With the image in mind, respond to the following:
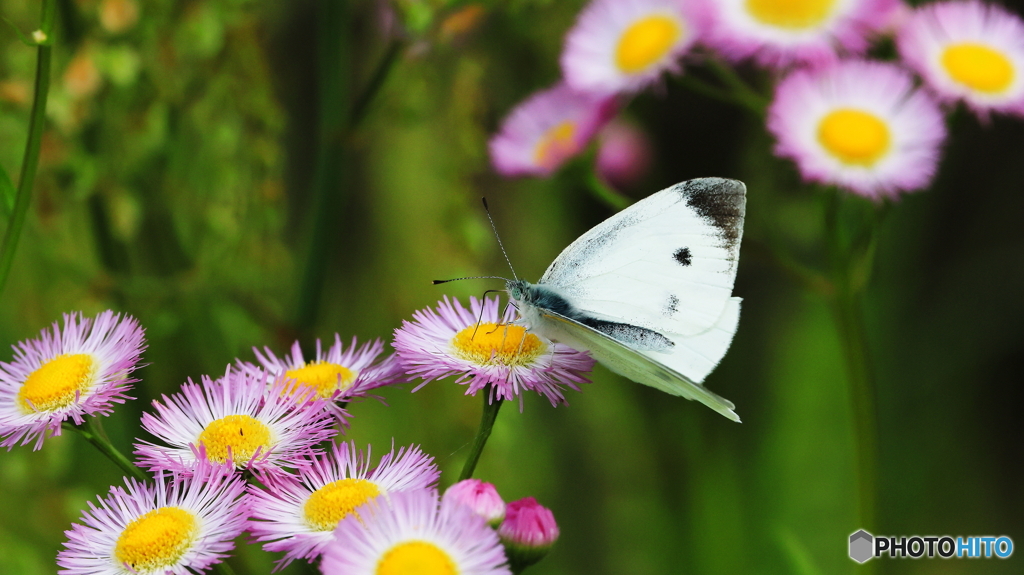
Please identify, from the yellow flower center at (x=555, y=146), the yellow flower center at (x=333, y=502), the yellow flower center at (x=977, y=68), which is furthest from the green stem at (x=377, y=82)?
the yellow flower center at (x=977, y=68)

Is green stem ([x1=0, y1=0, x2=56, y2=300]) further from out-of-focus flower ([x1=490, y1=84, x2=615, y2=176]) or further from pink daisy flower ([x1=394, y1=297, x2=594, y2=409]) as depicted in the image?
out-of-focus flower ([x1=490, y1=84, x2=615, y2=176])

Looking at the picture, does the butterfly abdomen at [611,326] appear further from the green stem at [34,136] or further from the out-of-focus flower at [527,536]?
the green stem at [34,136]

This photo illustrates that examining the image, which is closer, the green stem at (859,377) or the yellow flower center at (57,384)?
the yellow flower center at (57,384)

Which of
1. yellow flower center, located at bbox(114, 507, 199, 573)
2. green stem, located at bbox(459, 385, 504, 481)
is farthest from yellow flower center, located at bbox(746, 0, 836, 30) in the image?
yellow flower center, located at bbox(114, 507, 199, 573)

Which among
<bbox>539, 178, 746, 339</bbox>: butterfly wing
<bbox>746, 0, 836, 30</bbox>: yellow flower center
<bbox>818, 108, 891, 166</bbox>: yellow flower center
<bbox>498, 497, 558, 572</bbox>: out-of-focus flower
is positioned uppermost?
<bbox>746, 0, 836, 30</bbox>: yellow flower center

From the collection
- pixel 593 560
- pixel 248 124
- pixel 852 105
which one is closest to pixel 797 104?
pixel 852 105

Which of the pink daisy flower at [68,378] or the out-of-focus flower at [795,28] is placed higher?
the out-of-focus flower at [795,28]

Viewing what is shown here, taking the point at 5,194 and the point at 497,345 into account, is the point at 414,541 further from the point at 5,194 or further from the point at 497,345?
the point at 5,194
